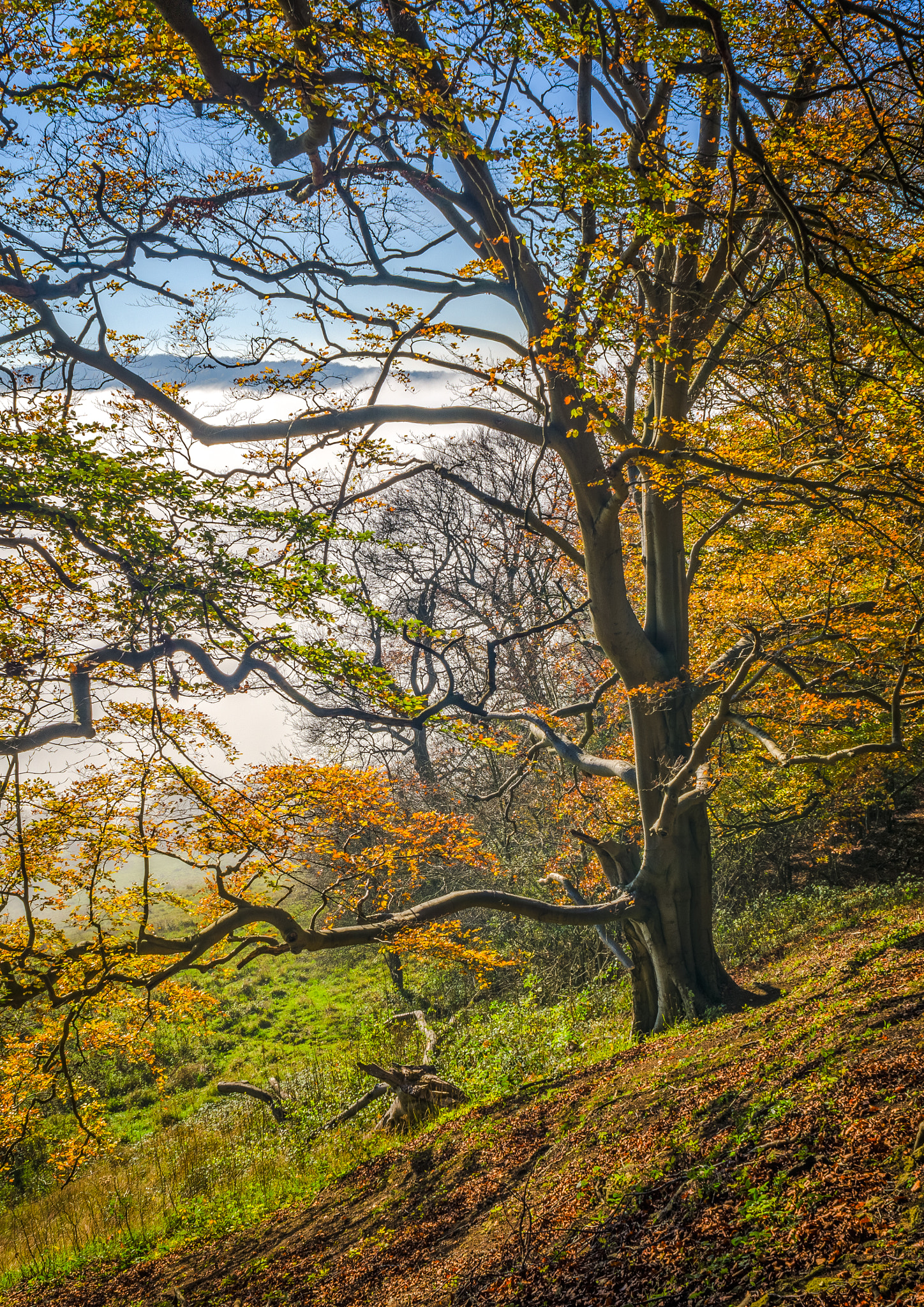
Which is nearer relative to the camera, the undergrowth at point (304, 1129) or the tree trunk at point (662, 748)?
the undergrowth at point (304, 1129)

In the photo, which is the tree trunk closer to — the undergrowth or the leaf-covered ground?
the leaf-covered ground

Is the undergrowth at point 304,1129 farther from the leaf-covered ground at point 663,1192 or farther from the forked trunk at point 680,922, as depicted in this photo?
the forked trunk at point 680,922

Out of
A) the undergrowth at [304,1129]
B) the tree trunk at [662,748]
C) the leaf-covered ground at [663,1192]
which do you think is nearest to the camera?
the leaf-covered ground at [663,1192]

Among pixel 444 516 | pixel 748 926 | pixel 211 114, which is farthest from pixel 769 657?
pixel 444 516

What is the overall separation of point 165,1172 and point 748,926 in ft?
31.2

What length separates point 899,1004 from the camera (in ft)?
15.1

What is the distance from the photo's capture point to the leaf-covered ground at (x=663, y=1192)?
8.70 feet

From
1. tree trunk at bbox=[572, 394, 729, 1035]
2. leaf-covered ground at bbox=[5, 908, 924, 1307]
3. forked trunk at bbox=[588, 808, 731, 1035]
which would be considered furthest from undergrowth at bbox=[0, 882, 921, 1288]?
tree trunk at bbox=[572, 394, 729, 1035]

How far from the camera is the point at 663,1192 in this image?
3543 millimetres

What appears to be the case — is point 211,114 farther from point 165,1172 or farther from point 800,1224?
point 165,1172

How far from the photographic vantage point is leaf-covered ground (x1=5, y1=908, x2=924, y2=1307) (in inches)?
104

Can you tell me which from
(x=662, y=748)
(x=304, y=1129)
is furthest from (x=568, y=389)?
(x=304, y=1129)

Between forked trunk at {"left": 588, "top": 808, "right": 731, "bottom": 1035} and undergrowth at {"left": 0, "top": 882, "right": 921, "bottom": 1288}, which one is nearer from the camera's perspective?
undergrowth at {"left": 0, "top": 882, "right": 921, "bottom": 1288}

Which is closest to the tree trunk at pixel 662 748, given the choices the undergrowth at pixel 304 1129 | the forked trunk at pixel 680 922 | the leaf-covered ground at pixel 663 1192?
the forked trunk at pixel 680 922
